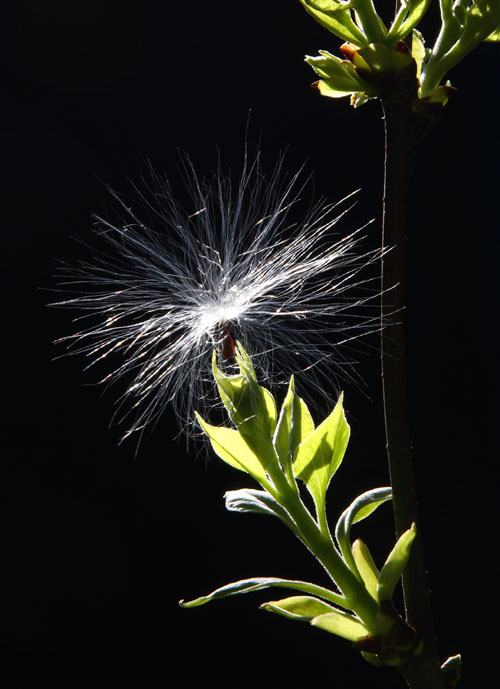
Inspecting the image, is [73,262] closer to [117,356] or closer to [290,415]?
[117,356]

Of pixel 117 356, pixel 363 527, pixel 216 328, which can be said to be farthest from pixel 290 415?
pixel 363 527

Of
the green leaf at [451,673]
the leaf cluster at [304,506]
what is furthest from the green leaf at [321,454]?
the green leaf at [451,673]

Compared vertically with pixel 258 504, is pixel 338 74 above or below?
above

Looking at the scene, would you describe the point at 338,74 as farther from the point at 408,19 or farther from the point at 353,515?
the point at 353,515

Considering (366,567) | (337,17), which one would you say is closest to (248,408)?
(366,567)

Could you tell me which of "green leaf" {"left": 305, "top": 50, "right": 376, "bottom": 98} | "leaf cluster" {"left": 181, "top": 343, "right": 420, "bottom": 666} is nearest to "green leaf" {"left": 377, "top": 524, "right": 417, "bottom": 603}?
"leaf cluster" {"left": 181, "top": 343, "right": 420, "bottom": 666}

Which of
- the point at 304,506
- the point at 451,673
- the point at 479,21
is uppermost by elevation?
the point at 479,21

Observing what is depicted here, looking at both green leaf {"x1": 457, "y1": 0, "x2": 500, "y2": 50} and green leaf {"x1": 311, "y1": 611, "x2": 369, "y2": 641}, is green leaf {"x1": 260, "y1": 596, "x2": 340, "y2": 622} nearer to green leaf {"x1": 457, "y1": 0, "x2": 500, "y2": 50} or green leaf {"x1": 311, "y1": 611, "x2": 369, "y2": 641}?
green leaf {"x1": 311, "y1": 611, "x2": 369, "y2": 641}
